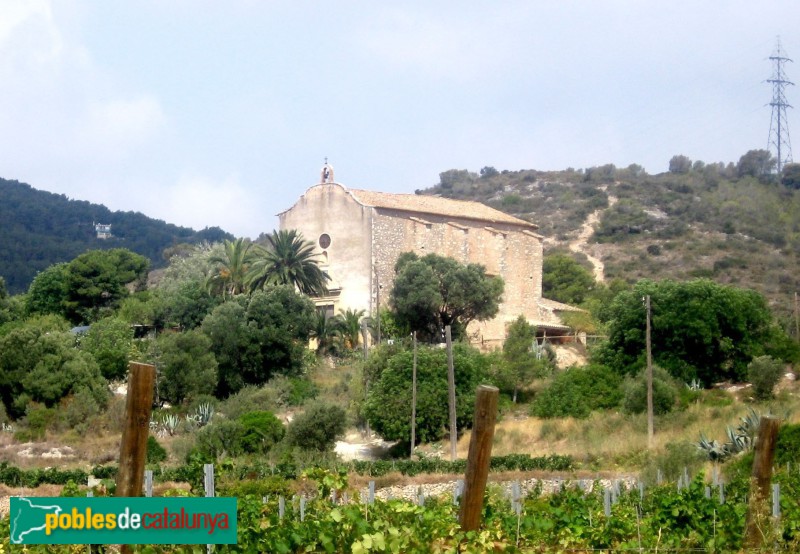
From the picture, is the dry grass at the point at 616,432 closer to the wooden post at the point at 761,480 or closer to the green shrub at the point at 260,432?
the green shrub at the point at 260,432

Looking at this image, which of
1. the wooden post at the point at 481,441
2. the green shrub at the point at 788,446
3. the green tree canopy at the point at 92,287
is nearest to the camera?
the wooden post at the point at 481,441

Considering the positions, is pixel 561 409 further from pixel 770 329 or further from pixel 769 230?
pixel 769 230

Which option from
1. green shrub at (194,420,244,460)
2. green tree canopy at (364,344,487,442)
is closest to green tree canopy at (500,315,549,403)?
green tree canopy at (364,344,487,442)

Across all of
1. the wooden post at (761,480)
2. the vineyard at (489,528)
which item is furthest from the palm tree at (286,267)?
the wooden post at (761,480)

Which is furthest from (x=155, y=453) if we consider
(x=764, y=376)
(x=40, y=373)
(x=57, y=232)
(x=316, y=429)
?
(x=57, y=232)

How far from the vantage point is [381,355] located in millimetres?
39031

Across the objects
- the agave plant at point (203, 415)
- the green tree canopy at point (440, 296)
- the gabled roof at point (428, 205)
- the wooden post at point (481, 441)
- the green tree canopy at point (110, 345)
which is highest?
the gabled roof at point (428, 205)

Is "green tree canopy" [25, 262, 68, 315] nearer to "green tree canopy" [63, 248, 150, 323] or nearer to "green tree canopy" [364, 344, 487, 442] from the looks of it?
"green tree canopy" [63, 248, 150, 323]

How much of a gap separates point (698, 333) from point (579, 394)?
227 inches

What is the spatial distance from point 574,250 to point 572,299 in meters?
18.8

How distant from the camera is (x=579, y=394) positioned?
37.5m

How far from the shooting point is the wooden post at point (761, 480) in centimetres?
861

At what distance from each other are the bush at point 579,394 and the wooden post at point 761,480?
2771cm

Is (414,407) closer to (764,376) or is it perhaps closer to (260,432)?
(260,432)
